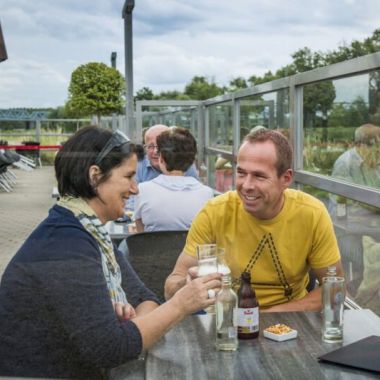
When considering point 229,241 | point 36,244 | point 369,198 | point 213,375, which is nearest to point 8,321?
point 36,244

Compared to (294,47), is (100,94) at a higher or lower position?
lower

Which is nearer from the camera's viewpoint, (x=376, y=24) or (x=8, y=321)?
(x=8, y=321)

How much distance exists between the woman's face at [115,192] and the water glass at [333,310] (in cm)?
60

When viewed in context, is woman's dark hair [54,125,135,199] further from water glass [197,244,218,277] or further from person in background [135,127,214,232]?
person in background [135,127,214,232]

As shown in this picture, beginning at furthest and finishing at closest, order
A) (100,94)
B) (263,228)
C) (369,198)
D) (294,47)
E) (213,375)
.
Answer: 1. (294,47)
2. (369,198)
3. (100,94)
4. (263,228)
5. (213,375)

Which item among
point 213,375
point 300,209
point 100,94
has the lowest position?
point 213,375

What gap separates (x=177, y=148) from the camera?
3.51m

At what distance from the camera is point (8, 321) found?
57.4 inches

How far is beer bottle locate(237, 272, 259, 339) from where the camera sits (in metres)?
1.63

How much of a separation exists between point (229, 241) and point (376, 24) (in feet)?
5.21

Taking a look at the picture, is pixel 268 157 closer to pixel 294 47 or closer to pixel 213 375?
pixel 213 375

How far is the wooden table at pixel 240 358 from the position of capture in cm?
143

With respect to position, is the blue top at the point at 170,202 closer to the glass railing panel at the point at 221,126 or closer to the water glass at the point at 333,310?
the water glass at the point at 333,310

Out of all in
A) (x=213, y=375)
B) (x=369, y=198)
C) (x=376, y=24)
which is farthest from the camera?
(x=376, y=24)
